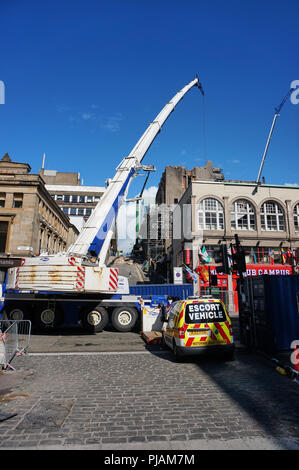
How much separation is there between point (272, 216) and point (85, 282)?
2333cm

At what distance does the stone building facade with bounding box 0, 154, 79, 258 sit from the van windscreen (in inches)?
901

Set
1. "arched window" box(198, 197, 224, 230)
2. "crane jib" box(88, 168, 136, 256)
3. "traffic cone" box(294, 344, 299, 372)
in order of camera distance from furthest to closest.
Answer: "arched window" box(198, 197, 224, 230), "crane jib" box(88, 168, 136, 256), "traffic cone" box(294, 344, 299, 372)

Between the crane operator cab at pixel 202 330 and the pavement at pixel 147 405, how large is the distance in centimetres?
45


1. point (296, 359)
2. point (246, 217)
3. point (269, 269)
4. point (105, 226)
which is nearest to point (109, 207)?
point (105, 226)

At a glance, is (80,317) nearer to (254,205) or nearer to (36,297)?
(36,297)

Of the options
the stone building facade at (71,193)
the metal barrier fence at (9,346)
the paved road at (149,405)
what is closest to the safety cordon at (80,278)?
the metal barrier fence at (9,346)

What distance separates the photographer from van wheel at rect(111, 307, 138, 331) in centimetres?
1466

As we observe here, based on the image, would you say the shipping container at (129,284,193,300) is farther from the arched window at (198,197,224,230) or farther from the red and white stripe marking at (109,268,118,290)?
the arched window at (198,197,224,230)

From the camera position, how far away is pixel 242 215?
2886 cm

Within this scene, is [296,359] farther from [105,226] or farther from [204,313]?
[105,226]

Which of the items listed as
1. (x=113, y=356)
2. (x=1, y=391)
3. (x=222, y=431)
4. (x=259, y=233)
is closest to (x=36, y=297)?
(x=113, y=356)

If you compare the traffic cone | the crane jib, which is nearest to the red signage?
the crane jib

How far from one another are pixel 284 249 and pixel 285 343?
2175cm

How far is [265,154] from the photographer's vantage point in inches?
1209
